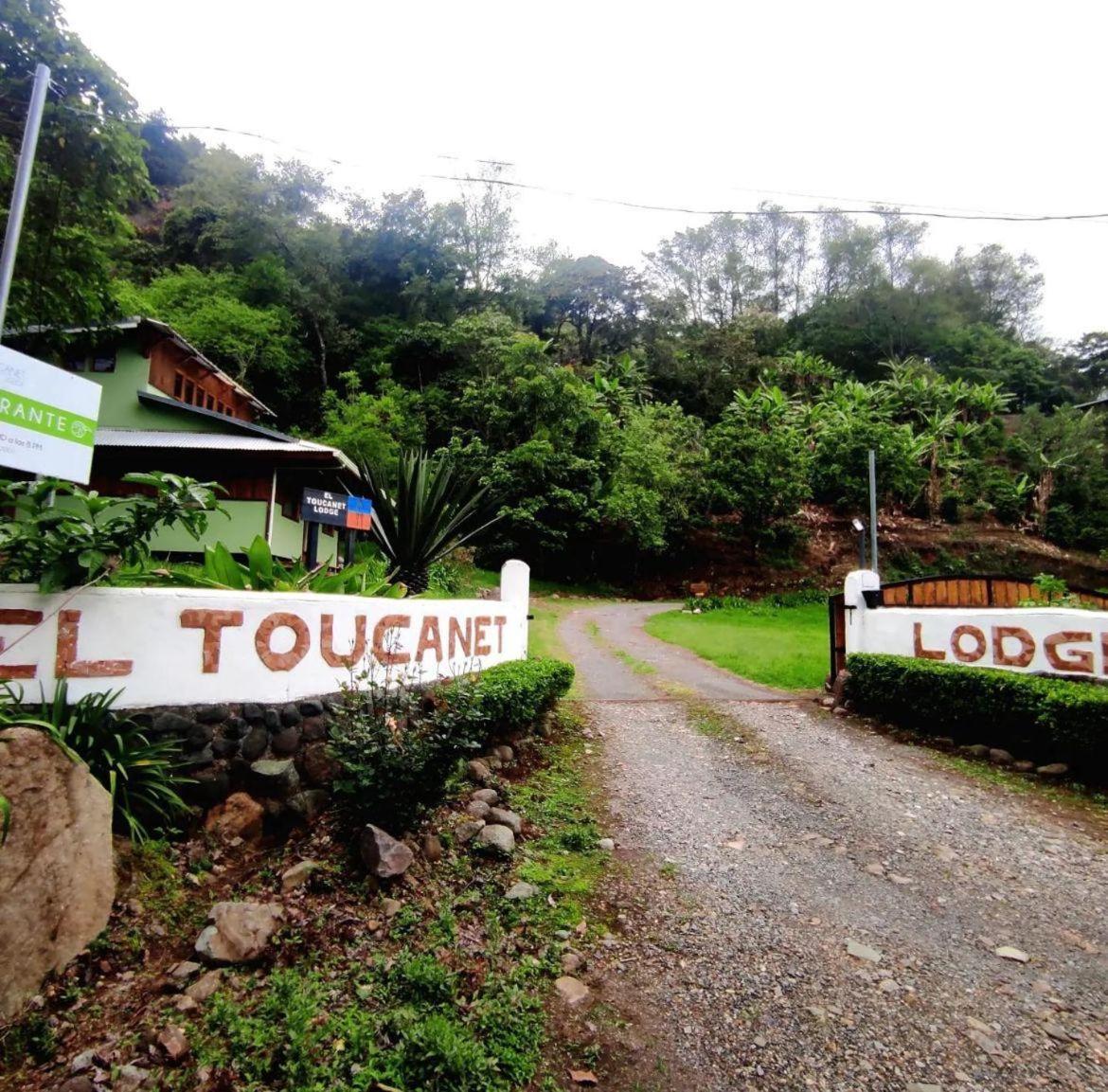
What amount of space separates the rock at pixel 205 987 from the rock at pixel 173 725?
1345 millimetres

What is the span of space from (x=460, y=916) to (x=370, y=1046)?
930 mm

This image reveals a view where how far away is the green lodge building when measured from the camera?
527 inches

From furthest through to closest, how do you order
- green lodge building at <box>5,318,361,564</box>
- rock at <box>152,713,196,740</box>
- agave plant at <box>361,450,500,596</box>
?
1. green lodge building at <box>5,318,361,564</box>
2. agave plant at <box>361,450,500,596</box>
3. rock at <box>152,713,196,740</box>

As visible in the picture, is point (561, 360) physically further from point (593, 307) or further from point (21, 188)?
point (21, 188)

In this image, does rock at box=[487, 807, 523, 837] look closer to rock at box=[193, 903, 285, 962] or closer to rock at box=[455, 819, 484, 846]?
rock at box=[455, 819, 484, 846]

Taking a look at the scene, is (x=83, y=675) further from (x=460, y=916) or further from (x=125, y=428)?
(x=125, y=428)

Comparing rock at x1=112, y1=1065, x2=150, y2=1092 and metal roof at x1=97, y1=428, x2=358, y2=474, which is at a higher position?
metal roof at x1=97, y1=428, x2=358, y2=474

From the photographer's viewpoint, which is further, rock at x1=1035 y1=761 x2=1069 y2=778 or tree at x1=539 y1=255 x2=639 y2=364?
tree at x1=539 y1=255 x2=639 y2=364

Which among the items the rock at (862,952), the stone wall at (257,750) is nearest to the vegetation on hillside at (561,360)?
the stone wall at (257,750)

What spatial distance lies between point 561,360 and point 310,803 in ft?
114

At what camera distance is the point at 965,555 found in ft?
84.2

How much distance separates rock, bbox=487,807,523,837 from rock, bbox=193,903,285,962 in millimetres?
1588

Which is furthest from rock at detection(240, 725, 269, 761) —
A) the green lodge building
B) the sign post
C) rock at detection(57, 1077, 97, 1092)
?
the green lodge building

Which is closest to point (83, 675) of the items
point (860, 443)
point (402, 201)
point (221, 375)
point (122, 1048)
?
point (122, 1048)
